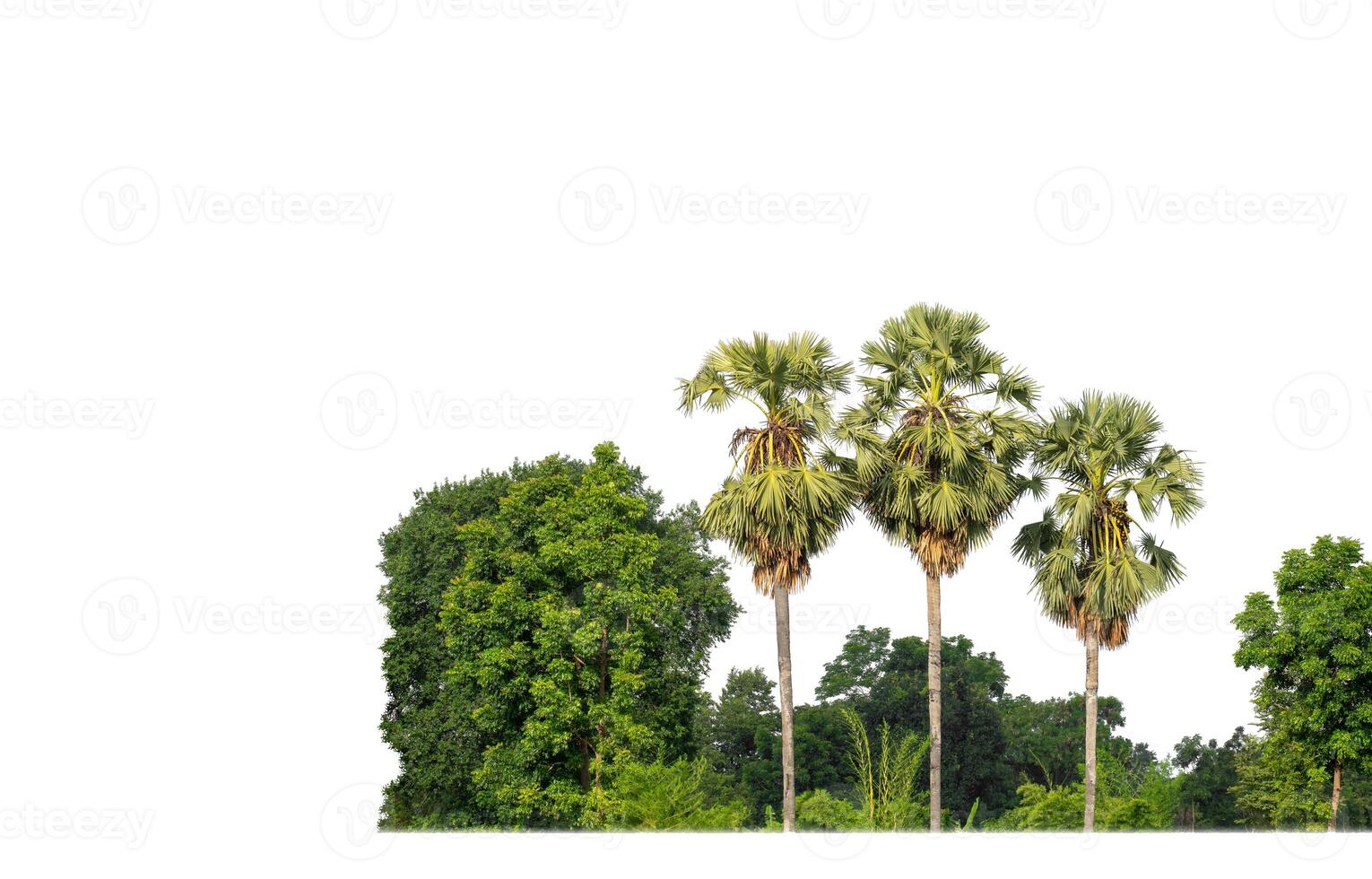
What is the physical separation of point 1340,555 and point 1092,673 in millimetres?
8479

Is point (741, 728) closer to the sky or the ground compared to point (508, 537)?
closer to the ground

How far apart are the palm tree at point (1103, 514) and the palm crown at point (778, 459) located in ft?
17.2

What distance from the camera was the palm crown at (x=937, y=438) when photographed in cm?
3212

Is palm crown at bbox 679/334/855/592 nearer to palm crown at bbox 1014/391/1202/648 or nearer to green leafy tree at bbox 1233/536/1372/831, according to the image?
palm crown at bbox 1014/391/1202/648

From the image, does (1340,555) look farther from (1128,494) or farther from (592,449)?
(592,449)

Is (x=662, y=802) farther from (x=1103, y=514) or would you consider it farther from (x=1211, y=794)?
(x=1211, y=794)

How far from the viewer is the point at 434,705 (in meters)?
43.3

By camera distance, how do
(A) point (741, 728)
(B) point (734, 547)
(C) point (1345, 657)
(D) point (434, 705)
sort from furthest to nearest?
1. (A) point (741, 728)
2. (D) point (434, 705)
3. (C) point (1345, 657)
4. (B) point (734, 547)

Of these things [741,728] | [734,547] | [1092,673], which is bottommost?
[741,728]

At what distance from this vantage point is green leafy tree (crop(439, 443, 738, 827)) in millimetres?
35938

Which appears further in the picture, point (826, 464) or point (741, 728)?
point (741, 728)

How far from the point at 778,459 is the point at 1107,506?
A: 7.89m

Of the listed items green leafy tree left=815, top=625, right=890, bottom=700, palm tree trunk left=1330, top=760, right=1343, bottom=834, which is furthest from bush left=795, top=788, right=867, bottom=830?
green leafy tree left=815, top=625, right=890, bottom=700

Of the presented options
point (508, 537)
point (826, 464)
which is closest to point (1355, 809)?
point (826, 464)
